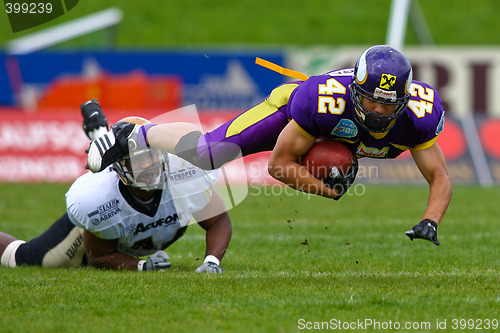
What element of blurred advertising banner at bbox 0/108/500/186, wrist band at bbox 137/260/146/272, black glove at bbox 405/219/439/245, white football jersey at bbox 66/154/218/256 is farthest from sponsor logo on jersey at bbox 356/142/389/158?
blurred advertising banner at bbox 0/108/500/186

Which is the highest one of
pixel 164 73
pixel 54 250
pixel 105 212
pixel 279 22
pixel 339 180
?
pixel 339 180

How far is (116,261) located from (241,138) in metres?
1.28

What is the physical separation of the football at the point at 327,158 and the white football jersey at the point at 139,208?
99 centimetres

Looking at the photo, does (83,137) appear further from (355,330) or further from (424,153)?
(355,330)

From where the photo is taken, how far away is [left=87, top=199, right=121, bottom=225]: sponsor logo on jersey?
505 cm

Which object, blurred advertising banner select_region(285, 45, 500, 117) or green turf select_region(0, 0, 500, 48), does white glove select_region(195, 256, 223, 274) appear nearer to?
blurred advertising banner select_region(285, 45, 500, 117)

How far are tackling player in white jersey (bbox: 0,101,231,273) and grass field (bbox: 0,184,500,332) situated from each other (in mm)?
191

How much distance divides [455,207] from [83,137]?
20.3 feet

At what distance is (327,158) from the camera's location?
15.2 ft

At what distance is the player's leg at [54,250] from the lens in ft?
18.0

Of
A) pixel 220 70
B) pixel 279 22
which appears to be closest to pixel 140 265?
pixel 220 70

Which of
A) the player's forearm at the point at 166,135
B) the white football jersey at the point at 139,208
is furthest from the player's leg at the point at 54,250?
the player's forearm at the point at 166,135

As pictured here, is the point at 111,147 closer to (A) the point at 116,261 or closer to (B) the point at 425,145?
(A) the point at 116,261

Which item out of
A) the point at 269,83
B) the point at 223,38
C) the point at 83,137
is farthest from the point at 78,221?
the point at 223,38
